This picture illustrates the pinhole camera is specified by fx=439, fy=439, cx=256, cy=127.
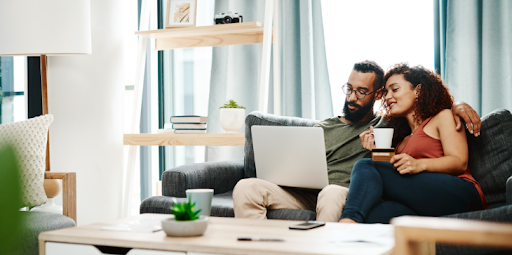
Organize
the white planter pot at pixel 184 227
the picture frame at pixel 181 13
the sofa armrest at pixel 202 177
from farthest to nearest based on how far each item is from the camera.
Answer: the picture frame at pixel 181 13, the sofa armrest at pixel 202 177, the white planter pot at pixel 184 227

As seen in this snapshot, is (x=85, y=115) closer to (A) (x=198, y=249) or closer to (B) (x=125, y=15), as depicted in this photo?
(B) (x=125, y=15)

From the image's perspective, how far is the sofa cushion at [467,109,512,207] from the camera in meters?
1.72

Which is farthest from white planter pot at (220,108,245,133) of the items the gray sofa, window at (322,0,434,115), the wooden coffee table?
the wooden coffee table

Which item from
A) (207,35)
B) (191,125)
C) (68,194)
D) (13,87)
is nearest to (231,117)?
(191,125)

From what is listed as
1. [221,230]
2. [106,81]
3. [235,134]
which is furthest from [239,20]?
[221,230]

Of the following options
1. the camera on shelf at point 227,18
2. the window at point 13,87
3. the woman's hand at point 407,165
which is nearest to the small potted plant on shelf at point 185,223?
the woman's hand at point 407,165

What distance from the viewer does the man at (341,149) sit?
1.76 m

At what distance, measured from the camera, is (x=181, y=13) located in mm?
2947

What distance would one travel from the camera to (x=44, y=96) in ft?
8.71

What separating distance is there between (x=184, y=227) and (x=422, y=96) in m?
1.23

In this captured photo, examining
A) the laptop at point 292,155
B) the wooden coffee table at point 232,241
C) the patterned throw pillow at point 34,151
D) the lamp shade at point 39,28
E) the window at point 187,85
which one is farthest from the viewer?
the window at point 187,85

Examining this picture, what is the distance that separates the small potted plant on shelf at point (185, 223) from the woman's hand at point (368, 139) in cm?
99

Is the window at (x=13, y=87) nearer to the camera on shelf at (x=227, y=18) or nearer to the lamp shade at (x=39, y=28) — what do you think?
the lamp shade at (x=39, y=28)

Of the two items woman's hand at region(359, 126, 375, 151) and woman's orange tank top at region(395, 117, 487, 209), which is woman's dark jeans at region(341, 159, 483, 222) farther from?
woman's hand at region(359, 126, 375, 151)
